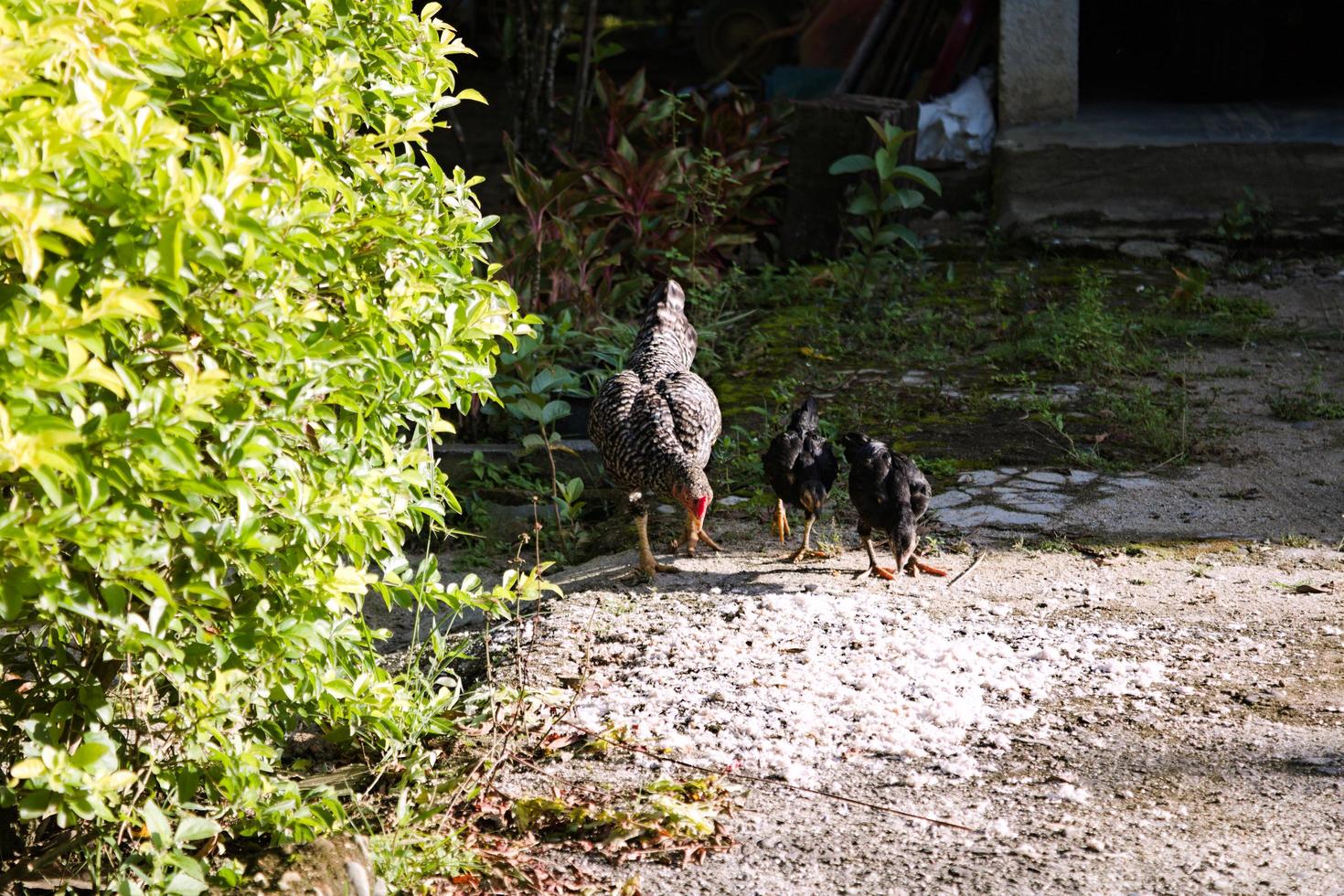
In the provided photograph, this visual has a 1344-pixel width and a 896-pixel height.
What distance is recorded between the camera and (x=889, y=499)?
4.76m

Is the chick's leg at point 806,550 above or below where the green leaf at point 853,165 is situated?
below

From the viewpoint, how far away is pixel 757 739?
3.63 metres

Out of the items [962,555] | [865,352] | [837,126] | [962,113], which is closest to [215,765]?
[962,555]

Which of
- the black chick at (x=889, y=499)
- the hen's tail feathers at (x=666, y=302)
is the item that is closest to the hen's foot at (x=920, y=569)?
the black chick at (x=889, y=499)

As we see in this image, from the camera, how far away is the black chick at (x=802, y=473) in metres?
4.97

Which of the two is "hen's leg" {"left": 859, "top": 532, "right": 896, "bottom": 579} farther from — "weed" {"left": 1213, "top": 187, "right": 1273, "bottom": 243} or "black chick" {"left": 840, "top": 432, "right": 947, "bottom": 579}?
"weed" {"left": 1213, "top": 187, "right": 1273, "bottom": 243}

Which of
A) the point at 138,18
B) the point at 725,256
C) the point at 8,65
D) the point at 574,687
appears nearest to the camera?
the point at 8,65

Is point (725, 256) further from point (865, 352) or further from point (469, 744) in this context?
point (469, 744)

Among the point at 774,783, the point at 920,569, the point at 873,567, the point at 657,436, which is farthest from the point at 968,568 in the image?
the point at 774,783

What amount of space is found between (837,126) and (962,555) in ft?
15.6

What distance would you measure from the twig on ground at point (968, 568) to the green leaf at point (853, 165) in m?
4.04

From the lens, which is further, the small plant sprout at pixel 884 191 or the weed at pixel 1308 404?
the small plant sprout at pixel 884 191

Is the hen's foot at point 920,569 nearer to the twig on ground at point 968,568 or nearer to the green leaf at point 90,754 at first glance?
the twig on ground at point 968,568

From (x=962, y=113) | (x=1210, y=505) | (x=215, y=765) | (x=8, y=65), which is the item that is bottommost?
(x=1210, y=505)
